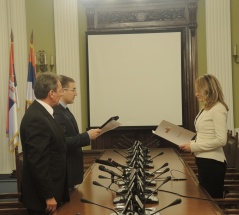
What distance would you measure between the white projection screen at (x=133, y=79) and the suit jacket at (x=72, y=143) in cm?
399

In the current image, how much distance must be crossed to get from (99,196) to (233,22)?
5374mm

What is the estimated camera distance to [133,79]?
7.44 metres

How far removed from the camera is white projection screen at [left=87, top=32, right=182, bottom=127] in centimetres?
738

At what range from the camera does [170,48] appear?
737 cm

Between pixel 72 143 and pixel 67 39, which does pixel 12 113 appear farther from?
pixel 72 143

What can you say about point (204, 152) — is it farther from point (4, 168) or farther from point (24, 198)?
point (4, 168)

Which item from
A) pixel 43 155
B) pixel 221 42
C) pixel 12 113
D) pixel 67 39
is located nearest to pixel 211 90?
pixel 43 155

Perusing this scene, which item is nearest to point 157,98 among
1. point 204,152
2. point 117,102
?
point 117,102

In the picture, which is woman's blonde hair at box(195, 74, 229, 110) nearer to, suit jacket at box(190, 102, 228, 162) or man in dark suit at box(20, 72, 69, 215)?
suit jacket at box(190, 102, 228, 162)

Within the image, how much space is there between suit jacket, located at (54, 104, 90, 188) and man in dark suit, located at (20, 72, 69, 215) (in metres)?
0.35

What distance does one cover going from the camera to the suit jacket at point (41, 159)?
2738 millimetres

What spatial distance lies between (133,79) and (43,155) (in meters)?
4.81

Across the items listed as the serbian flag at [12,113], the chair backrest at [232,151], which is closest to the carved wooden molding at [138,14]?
the serbian flag at [12,113]

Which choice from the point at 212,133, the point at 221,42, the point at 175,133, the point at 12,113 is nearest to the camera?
the point at 212,133
